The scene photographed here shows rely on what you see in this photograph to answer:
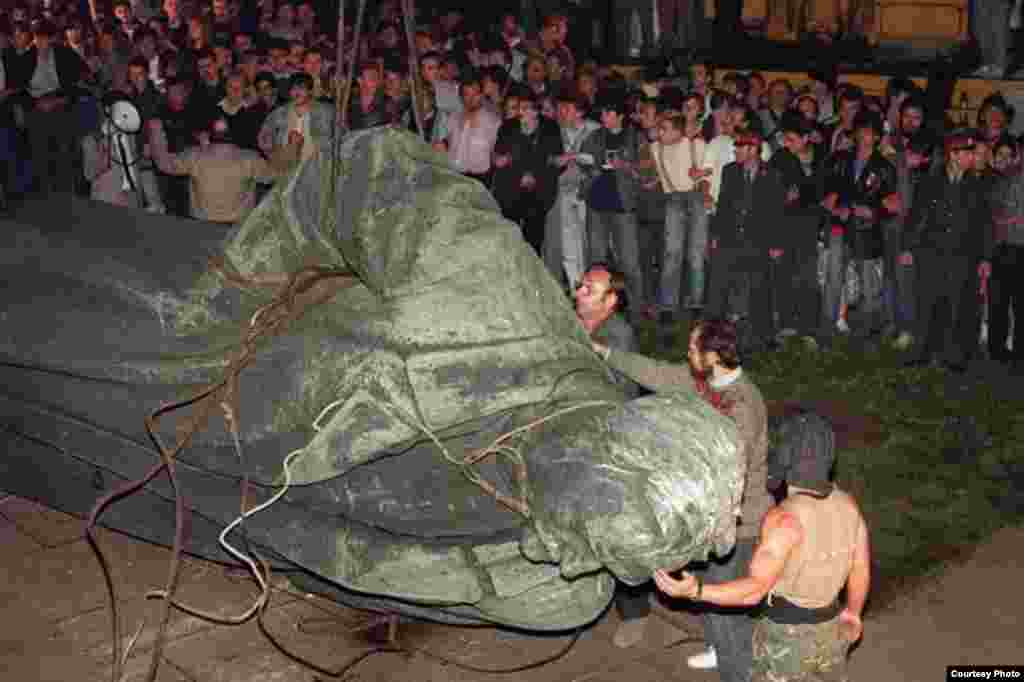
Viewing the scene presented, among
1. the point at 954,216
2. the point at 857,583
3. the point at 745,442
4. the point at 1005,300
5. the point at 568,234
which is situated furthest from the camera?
the point at 568,234

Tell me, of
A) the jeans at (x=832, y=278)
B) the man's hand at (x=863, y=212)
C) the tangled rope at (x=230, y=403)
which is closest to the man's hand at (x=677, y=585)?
the tangled rope at (x=230, y=403)

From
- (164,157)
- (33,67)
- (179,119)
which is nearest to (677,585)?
(164,157)

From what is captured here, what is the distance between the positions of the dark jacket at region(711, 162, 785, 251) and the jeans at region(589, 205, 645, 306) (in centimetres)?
79

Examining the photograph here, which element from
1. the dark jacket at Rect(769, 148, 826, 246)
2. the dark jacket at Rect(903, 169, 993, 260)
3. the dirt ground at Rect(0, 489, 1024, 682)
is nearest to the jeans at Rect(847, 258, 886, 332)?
the dark jacket at Rect(769, 148, 826, 246)

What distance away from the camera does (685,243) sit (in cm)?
1196

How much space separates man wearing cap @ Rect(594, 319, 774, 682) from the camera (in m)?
6.39

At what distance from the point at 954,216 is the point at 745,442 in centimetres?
509

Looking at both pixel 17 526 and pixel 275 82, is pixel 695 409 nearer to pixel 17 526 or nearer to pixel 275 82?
pixel 17 526

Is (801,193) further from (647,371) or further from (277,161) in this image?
(647,371)

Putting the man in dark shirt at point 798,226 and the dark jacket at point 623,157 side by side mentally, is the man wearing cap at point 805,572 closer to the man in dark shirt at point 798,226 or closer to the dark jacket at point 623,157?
the man in dark shirt at point 798,226

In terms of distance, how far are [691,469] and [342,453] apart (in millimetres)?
1257

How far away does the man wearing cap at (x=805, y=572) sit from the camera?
17.5ft

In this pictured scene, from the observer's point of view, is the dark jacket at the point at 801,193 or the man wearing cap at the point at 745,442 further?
the dark jacket at the point at 801,193

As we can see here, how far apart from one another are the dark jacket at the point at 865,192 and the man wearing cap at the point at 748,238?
50 cm
